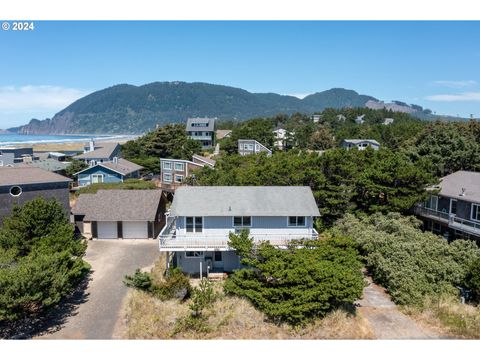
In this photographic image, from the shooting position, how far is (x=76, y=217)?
31.6 m

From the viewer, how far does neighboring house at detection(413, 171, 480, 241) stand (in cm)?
2653

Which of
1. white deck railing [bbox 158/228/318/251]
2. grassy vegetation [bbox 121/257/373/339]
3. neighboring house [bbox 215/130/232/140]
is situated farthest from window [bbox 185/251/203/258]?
neighboring house [bbox 215/130/232/140]

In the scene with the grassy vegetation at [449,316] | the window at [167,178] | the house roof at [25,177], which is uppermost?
the house roof at [25,177]

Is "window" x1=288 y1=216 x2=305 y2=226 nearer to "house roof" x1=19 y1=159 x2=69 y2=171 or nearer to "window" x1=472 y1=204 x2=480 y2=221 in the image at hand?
"window" x1=472 y1=204 x2=480 y2=221

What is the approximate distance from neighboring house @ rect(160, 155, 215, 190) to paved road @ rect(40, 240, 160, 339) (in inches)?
671

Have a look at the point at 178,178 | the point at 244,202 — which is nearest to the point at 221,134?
the point at 178,178

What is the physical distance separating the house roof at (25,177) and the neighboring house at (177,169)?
1677cm

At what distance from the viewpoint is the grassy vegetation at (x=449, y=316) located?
58.3ft

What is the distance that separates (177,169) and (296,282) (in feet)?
110

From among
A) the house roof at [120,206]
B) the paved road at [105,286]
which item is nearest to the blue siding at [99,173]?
the house roof at [120,206]

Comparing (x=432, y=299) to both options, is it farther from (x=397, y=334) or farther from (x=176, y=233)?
(x=176, y=233)

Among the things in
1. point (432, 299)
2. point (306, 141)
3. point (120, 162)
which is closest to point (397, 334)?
point (432, 299)

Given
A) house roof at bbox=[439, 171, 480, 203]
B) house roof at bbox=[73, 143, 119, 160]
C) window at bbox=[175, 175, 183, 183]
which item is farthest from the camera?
house roof at bbox=[73, 143, 119, 160]

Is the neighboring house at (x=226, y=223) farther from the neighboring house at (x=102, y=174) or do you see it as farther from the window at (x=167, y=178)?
the neighboring house at (x=102, y=174)
